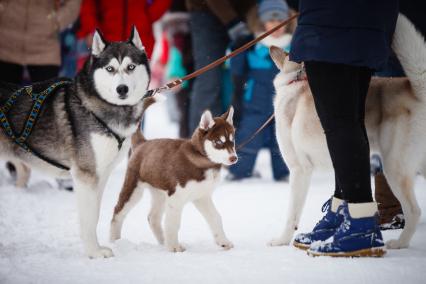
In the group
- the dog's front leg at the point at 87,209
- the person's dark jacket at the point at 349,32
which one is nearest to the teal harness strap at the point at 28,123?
the dog's front leg at the point at 87,209

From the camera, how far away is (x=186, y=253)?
295 cm

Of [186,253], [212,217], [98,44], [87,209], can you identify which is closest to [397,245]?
[212,217]

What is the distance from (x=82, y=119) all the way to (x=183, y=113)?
5.07 metres

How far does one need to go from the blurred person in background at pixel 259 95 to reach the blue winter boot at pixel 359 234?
132 inches

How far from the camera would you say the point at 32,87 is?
3.14m

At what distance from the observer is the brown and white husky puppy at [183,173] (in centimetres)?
308

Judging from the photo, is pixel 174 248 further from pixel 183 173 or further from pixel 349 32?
pixel 349 32

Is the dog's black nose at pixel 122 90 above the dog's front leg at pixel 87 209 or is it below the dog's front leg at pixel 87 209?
above

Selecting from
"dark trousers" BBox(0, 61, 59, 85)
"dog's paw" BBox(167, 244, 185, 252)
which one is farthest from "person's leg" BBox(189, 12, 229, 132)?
"dog's paw" BBox(167, 244, 185, 252)

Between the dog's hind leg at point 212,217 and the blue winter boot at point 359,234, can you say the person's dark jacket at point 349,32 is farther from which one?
the dog's hind leg at point 212,217

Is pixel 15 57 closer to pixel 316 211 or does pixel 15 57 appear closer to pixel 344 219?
pixel 316 211

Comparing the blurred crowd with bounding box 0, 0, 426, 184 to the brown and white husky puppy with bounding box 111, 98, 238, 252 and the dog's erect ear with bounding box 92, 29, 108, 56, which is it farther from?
the dog's erect ear with bounding box 92, 29, 108, 56

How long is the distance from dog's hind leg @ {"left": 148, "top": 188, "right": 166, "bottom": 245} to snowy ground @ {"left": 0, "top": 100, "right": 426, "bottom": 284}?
7 centimetres

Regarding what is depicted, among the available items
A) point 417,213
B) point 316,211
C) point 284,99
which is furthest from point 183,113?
point 417,213
